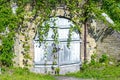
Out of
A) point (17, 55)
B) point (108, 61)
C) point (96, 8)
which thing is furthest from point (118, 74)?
point (17, 55)

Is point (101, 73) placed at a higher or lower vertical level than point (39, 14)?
lower

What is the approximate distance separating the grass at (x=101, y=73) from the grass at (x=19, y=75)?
4.77ft

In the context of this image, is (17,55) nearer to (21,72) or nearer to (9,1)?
(21,72)

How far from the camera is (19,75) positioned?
1397 cm

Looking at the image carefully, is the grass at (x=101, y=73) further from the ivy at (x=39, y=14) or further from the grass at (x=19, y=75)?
the ivy at (x=39, y=14)

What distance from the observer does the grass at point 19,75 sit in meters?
13.0

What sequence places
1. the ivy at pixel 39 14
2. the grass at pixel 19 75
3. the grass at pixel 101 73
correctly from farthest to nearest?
1. the ivy at pixel 39 14
2. the grass at pixel 101 73
3. the grass at pixel 19 75

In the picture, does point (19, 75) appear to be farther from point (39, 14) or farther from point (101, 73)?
point (101, 73)

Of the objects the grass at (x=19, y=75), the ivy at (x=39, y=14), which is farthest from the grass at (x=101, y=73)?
the ivy at (x=39, y=14)

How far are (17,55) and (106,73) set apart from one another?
3769mm

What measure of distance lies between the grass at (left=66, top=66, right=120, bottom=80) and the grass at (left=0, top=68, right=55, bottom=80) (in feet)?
4.77

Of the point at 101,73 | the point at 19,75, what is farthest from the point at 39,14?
the point at 101,73

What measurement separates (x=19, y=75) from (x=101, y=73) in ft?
11.3

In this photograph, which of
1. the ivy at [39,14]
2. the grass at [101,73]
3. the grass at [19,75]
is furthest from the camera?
the ivy at [39,14]
